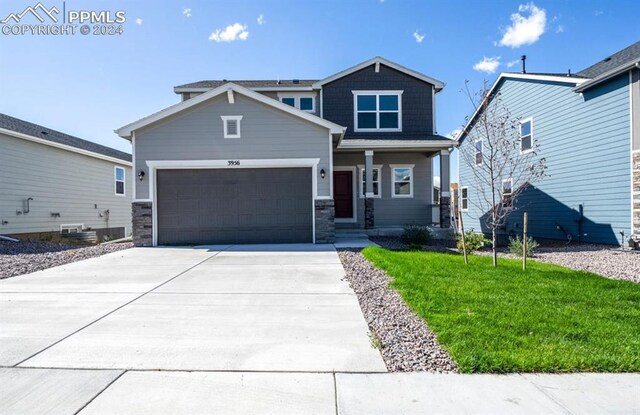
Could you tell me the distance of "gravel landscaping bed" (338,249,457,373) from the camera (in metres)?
2.91

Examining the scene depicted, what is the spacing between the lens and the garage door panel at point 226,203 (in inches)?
426

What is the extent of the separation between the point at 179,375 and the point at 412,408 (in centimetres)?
181

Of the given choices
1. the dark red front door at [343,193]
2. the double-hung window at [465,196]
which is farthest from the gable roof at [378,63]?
the double-hung window at [465,196]

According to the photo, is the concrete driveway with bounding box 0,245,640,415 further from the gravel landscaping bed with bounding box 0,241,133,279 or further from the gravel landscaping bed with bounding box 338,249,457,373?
the gravel landscaping bed with bounding box 0,241,133,279

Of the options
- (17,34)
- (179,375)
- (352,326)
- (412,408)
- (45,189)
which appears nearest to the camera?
(412,408)

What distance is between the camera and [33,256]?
872 cm

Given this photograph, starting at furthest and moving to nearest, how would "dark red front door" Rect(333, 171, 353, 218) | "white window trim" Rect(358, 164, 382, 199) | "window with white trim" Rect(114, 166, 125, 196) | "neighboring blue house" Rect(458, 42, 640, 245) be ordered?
"window with white trim" Rect(114, 166, 125, 196) < "dark red front door" Rect(333, 171, 353, 218) < "white window trim" Rect(358, 164, 382, 199) < "neighboring blue house" Rect(458, 42, 640, 245)

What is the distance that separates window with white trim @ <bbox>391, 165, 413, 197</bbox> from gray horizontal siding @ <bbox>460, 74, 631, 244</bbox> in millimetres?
4851

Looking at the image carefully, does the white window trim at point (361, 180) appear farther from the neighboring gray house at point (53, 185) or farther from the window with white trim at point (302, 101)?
the neighboring gray house at point (53, 185)

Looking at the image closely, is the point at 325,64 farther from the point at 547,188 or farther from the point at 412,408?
the point at 412,408

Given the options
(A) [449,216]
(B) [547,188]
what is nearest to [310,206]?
(A) [449,216]

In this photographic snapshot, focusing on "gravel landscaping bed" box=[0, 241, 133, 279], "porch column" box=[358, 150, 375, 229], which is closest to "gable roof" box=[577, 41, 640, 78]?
"porch column" box=[358, 150, 375, 229]

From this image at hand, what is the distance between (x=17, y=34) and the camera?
1080 centimetres

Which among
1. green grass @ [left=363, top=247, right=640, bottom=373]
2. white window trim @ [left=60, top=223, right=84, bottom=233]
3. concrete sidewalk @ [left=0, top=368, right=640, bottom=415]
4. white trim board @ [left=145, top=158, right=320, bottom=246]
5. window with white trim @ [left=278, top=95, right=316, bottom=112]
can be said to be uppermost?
window with white trim @ [left=278, top=95, right=316, bottom=112]
